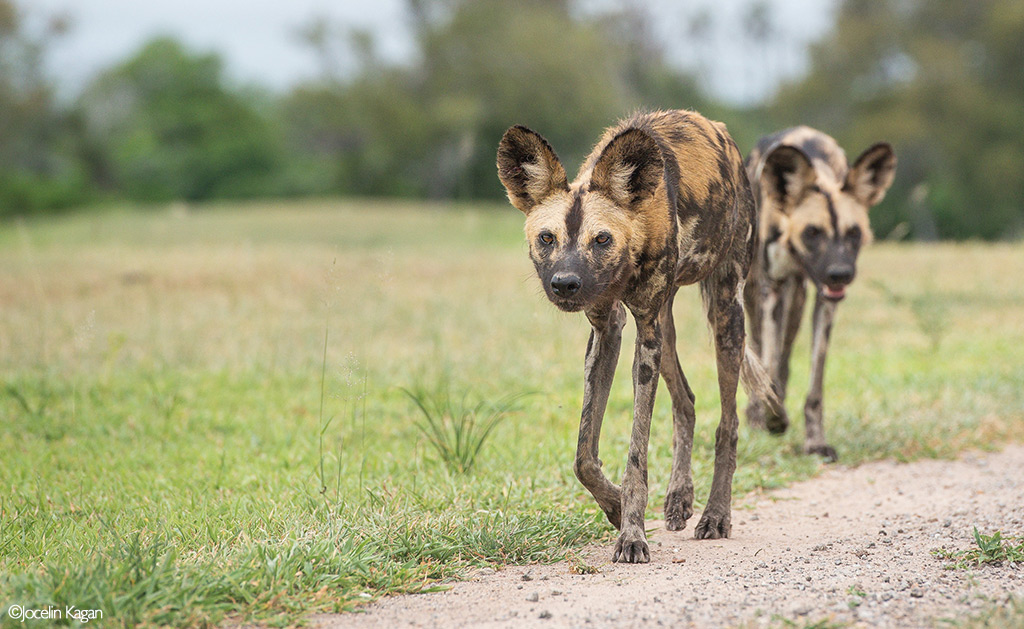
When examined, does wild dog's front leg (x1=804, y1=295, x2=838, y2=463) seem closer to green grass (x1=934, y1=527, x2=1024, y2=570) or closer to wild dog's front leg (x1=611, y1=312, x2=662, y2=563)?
green grass (x1=934, y1=527, x2=1024, y2=570)

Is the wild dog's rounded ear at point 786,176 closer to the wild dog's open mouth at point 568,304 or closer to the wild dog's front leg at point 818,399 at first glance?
the wild dog's front leg at point 818,399

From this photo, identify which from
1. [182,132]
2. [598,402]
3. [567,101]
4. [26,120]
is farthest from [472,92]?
[598,402]

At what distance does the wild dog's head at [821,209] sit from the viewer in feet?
20.7

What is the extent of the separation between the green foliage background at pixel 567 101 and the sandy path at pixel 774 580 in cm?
2404

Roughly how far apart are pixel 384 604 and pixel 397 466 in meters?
1.97

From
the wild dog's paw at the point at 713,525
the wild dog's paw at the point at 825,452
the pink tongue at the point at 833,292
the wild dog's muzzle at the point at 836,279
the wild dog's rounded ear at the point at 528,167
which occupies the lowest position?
the wild dog's paw at the point at 825,452

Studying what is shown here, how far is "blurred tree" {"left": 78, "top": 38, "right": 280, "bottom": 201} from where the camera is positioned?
195 feet

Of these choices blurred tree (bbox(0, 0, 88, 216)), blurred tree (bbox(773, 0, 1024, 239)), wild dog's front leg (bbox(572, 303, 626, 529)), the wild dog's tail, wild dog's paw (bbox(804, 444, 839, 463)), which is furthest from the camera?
blurred tree (bbox(0, 0, 88, 216))

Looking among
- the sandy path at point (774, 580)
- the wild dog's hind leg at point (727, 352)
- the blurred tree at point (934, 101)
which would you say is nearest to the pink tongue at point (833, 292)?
the sandy path at point (774, 580)

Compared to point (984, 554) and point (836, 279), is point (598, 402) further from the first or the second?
point (836, 279)

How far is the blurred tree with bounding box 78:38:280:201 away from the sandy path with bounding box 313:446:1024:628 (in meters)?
55.2

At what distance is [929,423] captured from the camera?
6.70 metres

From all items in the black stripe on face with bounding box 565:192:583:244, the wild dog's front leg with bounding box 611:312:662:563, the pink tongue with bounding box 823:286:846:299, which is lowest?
the wild dog's front leg with bounding box 611:312:662:563

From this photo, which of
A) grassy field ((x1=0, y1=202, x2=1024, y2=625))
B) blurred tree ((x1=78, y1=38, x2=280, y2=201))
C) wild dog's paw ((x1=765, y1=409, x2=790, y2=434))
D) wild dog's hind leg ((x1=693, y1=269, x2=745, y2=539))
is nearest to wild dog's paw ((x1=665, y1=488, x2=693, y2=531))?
wild dog's hind leg ((x1=693, y1=269, x2=745, y2=539))
